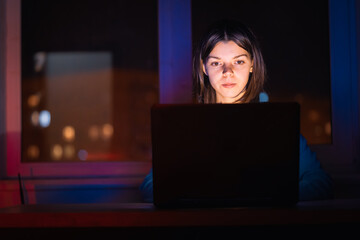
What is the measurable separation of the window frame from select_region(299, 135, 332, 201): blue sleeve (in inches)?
18.1

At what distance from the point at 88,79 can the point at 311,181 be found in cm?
146

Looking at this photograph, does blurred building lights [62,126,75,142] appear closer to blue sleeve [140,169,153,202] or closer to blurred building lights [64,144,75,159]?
blurred building lights [64,144,75,159]

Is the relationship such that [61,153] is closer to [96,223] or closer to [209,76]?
[209,76]

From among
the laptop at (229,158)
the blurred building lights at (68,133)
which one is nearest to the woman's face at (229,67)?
the laptop at (229,158)

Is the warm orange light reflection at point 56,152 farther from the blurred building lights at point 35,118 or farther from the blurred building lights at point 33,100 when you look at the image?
the blurred building lights at point 33,100

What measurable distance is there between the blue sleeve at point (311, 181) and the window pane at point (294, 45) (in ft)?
1.58

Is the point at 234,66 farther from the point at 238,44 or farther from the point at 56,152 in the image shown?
the point at 56,152

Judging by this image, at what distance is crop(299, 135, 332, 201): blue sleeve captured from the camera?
134 centimetres

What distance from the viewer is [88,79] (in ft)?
7.07

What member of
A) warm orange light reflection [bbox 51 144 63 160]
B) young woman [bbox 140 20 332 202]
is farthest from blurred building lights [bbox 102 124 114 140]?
young woman [bbox 140 20 332 202]

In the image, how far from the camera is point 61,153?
7.01ft

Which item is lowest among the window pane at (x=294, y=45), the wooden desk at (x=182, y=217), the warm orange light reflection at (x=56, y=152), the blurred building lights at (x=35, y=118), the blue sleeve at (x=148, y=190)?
the blue sleeve at (x=148, y=190)

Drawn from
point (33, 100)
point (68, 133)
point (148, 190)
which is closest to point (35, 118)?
point (33, 100)

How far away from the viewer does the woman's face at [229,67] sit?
61.3 inches
